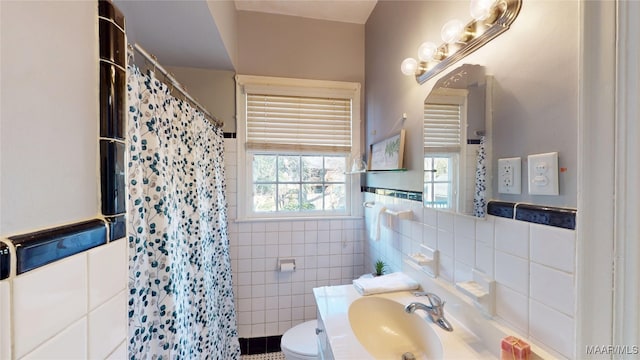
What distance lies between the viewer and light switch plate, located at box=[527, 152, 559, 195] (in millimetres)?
708

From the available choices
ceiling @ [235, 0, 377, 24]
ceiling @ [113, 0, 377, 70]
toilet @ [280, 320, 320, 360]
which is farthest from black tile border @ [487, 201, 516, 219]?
ceiling @ [235, 0, 377, 24]

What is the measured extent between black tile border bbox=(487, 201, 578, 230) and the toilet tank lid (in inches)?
52.6

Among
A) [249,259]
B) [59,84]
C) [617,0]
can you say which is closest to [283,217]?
[249,259]

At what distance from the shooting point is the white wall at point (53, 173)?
0.35m

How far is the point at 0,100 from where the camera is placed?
13.3 inches

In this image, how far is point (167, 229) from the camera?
918 millimetres

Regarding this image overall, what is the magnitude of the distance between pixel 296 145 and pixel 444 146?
1.28m

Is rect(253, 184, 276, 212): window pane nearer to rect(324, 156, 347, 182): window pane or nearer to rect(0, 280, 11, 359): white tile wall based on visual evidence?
rect(324, 156, 347, 182): window pane

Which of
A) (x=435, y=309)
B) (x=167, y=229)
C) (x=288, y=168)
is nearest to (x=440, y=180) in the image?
(x=435, y=309)

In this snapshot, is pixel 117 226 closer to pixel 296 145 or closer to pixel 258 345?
pixel 296 145

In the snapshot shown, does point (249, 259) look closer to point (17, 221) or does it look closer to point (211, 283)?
point (211, 283)

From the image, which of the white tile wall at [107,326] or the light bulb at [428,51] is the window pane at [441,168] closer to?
the light bulb at [428,51]

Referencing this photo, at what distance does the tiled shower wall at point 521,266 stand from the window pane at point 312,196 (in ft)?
3.85

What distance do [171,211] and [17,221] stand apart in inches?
24.8
